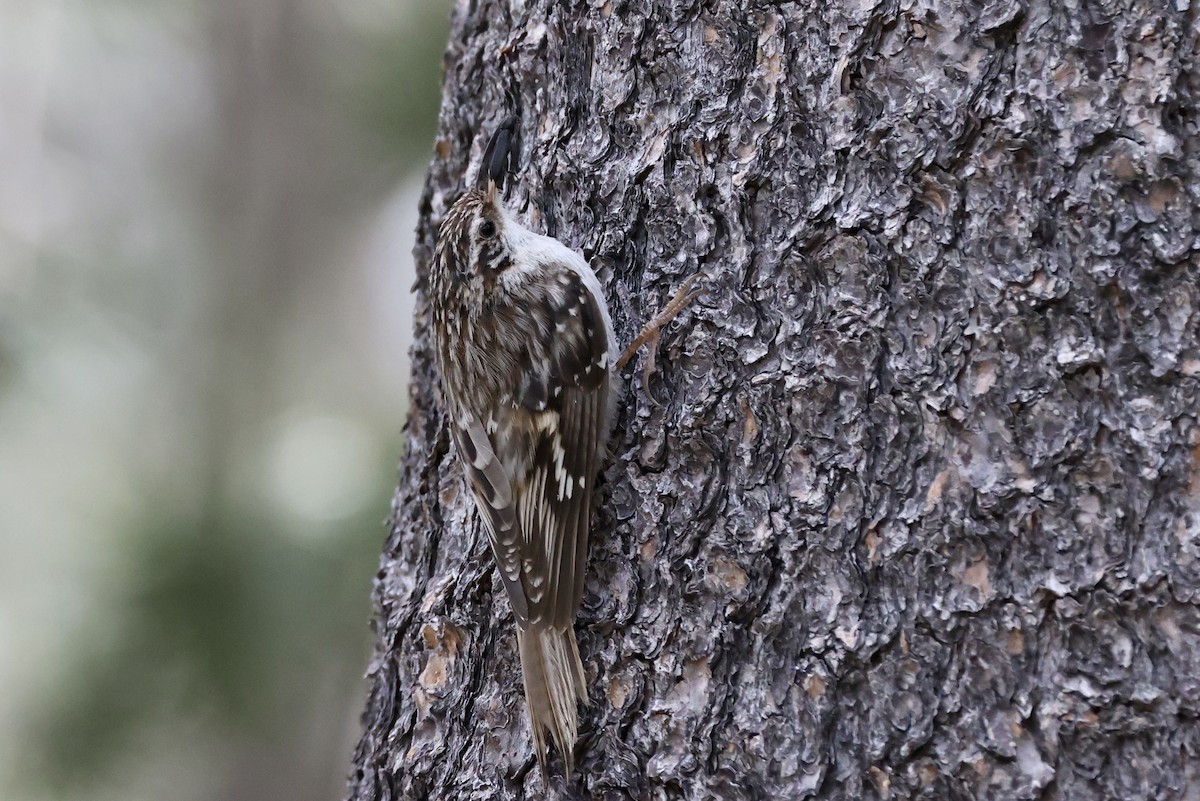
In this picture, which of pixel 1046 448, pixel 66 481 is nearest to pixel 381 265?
pixel 66 481

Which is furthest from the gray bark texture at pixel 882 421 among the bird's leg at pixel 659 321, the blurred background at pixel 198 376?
the blurred background at pixel 198 376

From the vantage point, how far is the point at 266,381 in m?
4.17

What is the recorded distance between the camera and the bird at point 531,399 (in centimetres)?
173

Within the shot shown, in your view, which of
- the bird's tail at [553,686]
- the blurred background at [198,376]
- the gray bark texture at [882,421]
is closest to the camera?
the gray bark texture at [882,421]

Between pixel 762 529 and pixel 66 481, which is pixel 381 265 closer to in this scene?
pixel 66 481

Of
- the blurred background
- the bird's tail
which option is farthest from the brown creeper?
the blurred background

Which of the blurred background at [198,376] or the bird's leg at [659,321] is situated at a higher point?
the blurred background at [198,376]

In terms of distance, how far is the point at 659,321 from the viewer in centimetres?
175

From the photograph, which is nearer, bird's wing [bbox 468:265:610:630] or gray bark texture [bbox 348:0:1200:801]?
gray bark texture [bbox 348:0:1200:801]

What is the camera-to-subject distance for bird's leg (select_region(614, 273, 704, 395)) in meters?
1.72

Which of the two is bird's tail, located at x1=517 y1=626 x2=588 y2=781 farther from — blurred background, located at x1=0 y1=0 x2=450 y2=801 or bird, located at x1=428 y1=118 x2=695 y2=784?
blurred background, located at x1=0 y1=0 x2=450 y2=801

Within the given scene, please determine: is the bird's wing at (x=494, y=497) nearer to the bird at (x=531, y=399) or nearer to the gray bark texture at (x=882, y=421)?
the bird at (x=531, y=399)

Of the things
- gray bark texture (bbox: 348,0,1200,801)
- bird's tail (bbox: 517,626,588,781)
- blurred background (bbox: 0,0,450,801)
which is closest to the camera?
gray bark texture (bbox: 348,0,1200,801)

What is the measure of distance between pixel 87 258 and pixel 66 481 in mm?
838
